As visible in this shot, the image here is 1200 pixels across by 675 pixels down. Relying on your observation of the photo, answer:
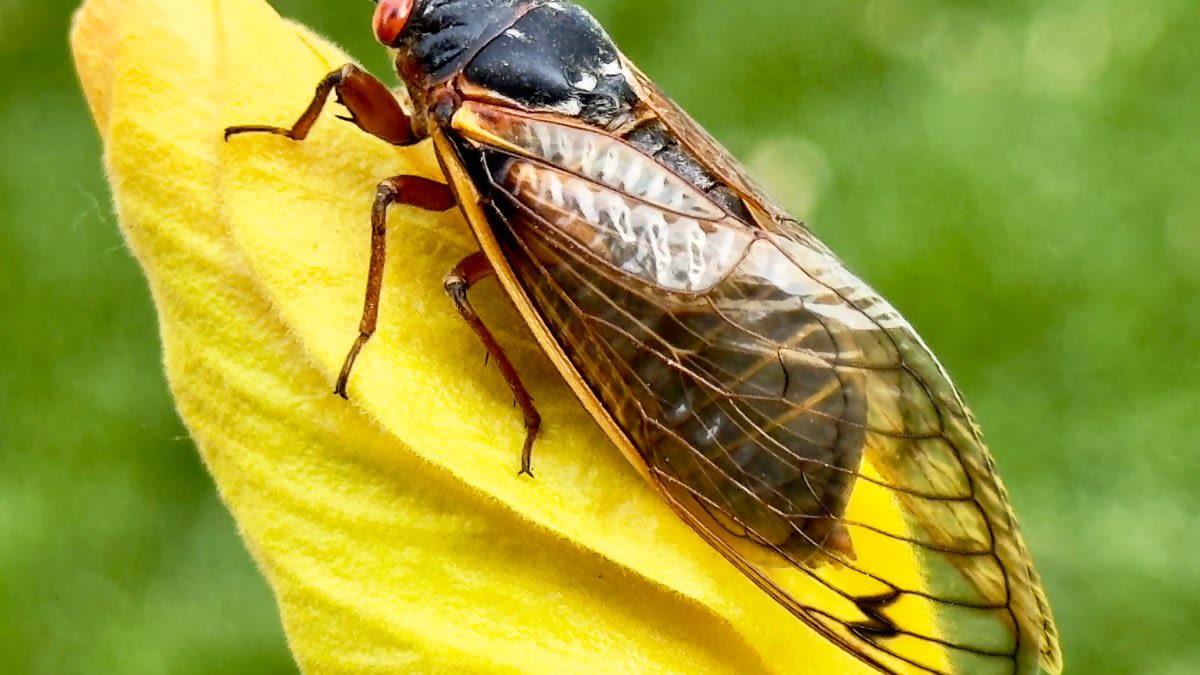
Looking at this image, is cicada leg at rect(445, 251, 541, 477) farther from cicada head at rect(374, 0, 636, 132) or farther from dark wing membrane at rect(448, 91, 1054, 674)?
cicada head at rect(374, 0, 636, 132)

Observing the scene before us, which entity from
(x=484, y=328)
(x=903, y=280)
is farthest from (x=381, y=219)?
(x=903, y=280)

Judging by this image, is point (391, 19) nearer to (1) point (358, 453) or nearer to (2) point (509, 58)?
(2) point (509, 58)

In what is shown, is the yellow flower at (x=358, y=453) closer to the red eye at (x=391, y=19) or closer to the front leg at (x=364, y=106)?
the front leg at (x=364, y=106)

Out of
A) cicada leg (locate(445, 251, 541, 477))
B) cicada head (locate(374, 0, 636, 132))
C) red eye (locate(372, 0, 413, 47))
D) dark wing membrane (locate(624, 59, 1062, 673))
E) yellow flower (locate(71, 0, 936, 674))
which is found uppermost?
dark wing membrane (locate(624, 59, 1062, 673))

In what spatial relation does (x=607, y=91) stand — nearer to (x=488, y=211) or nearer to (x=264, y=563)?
(x=488, y=211)

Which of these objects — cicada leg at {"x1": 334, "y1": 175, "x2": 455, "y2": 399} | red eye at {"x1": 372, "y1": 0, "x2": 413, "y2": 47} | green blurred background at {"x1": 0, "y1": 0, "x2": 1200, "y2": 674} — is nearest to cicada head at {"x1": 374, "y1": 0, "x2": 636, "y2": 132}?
red eye at {"x1": 372, "y1": 0, "x2": 413, "y2": 47}
